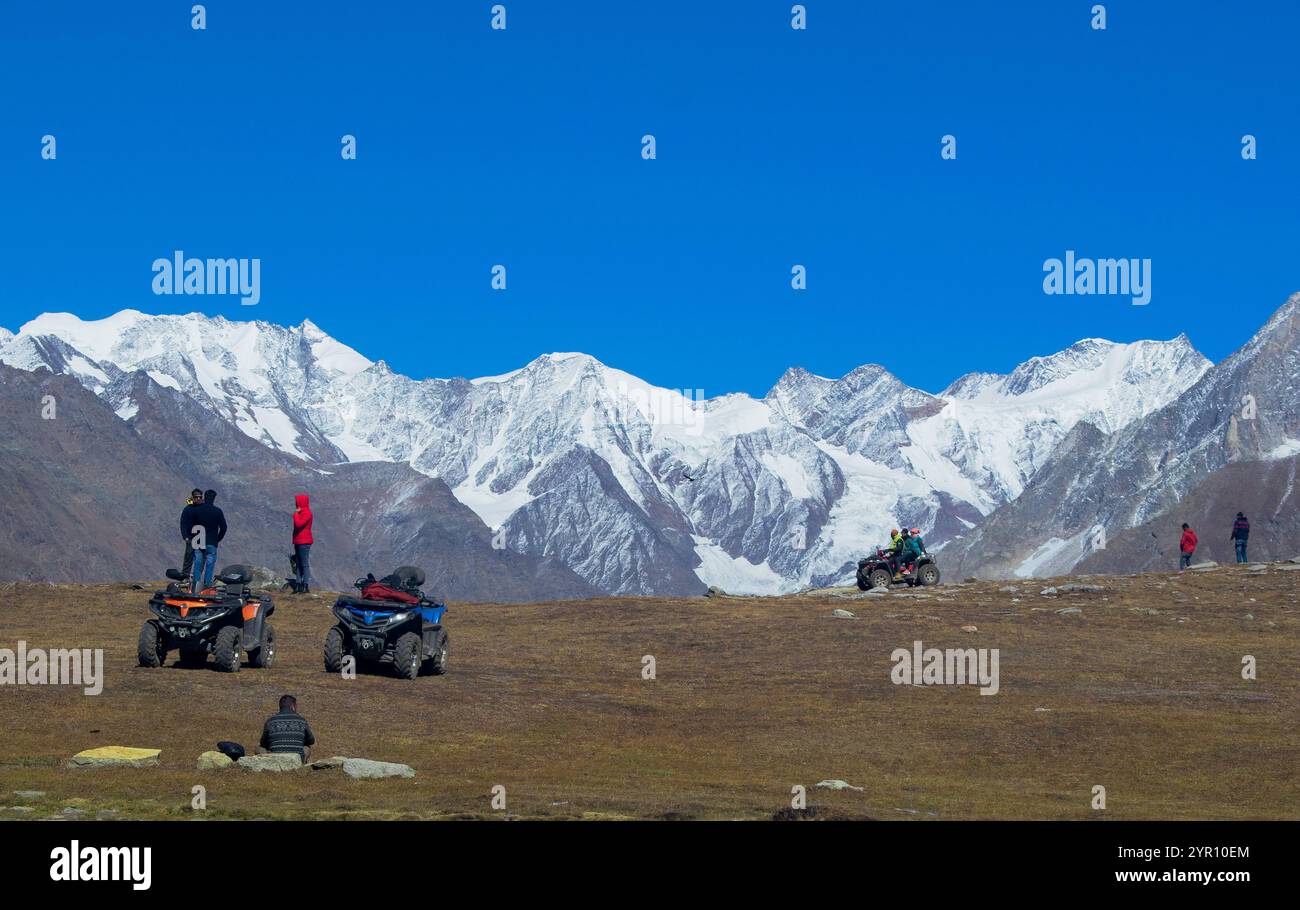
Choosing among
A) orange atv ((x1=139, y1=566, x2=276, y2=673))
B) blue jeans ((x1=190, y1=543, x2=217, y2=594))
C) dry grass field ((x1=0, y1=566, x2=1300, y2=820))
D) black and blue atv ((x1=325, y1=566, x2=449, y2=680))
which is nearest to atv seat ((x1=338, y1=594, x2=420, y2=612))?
black and blue atv ((x1=325, y1=566, x2=449, y2=680))

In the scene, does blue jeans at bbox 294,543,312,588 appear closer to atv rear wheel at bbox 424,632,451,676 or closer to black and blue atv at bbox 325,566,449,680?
atv rear wheel at bbox 424,632,451,676

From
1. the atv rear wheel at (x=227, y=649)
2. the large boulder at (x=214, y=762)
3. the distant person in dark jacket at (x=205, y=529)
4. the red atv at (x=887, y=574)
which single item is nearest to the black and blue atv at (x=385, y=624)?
the atv rear wheel at (x=227, y=649)

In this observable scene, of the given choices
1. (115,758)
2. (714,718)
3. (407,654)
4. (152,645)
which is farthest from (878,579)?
(115,758)

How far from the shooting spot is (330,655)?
110ft

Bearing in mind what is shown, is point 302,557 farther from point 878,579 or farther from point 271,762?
point 878,579

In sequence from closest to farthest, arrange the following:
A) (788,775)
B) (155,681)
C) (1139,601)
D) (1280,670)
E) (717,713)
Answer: (788,775) < (155,681) < (717,713) < (1280,670) < (1139,601)

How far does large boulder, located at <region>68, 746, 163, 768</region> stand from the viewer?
23.5 meters

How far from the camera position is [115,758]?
78.4ft

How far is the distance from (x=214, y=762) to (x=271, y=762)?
Result: 87 cm

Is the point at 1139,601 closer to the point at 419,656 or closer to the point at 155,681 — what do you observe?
the point at 419,656

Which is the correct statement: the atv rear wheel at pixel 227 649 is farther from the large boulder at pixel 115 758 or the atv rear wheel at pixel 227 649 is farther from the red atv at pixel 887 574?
the red atv at pixel 887 574
